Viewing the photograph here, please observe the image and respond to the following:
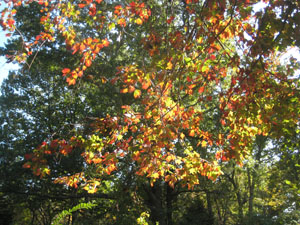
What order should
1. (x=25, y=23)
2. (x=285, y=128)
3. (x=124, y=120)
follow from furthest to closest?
(x=25, y=23) → (x=124, y=120) → (x=285, y=128)

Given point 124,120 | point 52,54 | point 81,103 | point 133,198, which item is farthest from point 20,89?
point 124,120

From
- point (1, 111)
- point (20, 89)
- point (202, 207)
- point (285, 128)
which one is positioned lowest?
point (285, 128)

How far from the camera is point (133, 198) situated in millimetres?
7895

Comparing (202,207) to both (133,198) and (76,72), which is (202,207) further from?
(76,72)

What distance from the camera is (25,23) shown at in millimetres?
7715

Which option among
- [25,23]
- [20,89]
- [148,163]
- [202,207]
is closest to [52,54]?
[25,23]

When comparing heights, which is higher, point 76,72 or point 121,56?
point 121,56

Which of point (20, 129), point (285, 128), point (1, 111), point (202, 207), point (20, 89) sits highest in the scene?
point (20, 89)

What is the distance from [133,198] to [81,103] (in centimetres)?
504

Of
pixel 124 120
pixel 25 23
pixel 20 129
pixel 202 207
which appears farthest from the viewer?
pixel 202 207

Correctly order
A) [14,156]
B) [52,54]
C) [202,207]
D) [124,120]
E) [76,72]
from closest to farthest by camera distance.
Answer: [76,72], [124,120], [52,54], [14,156], [202,207]

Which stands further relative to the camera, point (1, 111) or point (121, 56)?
point (1, 111)

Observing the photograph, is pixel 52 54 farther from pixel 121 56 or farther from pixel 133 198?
pixel 133 198

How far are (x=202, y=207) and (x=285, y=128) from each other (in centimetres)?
1370
